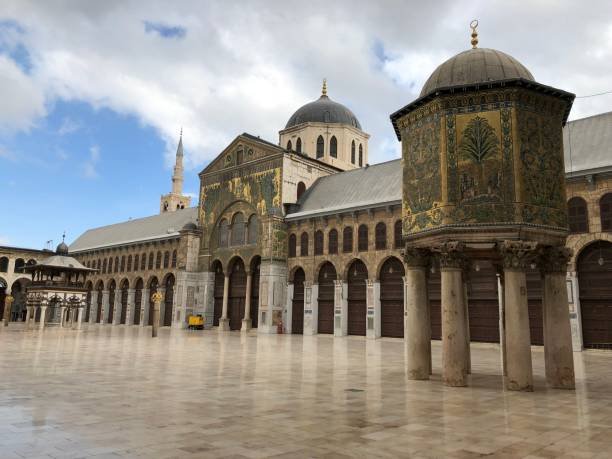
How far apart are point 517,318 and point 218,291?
33.2 meters

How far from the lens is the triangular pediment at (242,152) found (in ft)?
128

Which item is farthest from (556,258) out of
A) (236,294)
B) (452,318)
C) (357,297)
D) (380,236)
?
(236,294)

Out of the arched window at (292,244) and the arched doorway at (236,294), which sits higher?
the arched window at (292,244)

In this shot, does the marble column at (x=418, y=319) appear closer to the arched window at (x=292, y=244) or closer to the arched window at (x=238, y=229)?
the arched window at (x=292, y=244)

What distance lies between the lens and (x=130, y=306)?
164 feet

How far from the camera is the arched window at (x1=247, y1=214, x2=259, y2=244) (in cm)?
3869

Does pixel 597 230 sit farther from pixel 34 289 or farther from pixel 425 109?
pixel 34 289

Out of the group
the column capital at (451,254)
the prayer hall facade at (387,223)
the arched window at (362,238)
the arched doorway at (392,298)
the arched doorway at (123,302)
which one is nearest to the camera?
the column capital at (451,254)

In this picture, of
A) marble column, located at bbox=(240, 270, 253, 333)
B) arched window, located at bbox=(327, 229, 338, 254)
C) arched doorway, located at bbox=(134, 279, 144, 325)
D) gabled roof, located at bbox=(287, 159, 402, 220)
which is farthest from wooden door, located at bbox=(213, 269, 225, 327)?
arched doorway, located at bbox=(134, 279, 144, 325)

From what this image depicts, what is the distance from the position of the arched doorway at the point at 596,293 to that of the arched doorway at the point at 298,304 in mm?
17885

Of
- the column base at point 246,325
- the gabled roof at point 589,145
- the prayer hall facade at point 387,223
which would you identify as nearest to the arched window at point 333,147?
the prayer hall facade at point 387,223

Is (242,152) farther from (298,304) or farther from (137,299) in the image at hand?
(137,299)

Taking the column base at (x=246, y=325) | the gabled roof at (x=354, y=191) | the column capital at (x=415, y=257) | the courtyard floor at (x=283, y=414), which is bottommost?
the courtyard floor at (x=283, y=414)

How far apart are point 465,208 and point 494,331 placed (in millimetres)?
17727
